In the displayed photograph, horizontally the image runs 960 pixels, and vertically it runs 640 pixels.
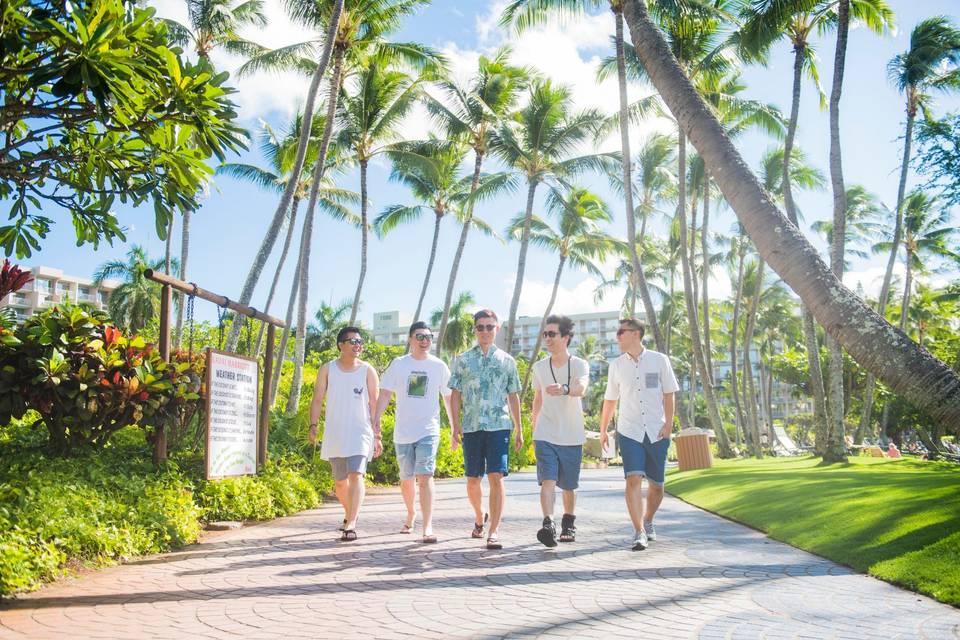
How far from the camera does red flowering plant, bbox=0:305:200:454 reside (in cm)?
675

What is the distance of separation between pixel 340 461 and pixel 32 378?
2.88 meters

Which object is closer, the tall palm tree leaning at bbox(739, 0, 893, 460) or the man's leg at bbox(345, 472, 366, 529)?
the man's leg at bbox(345, 472, 366, 529)

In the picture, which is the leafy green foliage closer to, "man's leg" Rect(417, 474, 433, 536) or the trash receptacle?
"man's leg" Rect(417, 474, 433, 536)

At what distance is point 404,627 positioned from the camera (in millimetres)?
4082

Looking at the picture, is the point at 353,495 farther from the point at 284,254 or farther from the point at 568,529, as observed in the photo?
the point at 284,254

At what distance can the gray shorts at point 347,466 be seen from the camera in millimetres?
7230

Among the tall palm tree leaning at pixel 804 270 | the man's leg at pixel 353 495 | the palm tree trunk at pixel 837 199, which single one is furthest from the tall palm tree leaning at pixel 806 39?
the man's leg at pixel 353 495

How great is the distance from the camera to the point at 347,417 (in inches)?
287

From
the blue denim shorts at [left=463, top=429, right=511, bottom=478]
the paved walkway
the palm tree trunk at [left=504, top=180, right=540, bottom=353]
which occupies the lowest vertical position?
the paved walkway

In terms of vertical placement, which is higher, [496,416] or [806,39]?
[806,39]

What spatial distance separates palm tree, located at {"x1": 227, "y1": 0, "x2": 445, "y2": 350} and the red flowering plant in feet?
27.5

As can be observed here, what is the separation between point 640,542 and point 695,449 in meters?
12.7

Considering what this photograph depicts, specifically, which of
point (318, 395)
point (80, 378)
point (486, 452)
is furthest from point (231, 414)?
point (486, 452)

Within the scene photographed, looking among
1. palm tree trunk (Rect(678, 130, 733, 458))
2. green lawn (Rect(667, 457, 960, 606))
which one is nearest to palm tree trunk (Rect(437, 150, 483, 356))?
palm tree trunk (Rect(678, 130, 733, 458))
